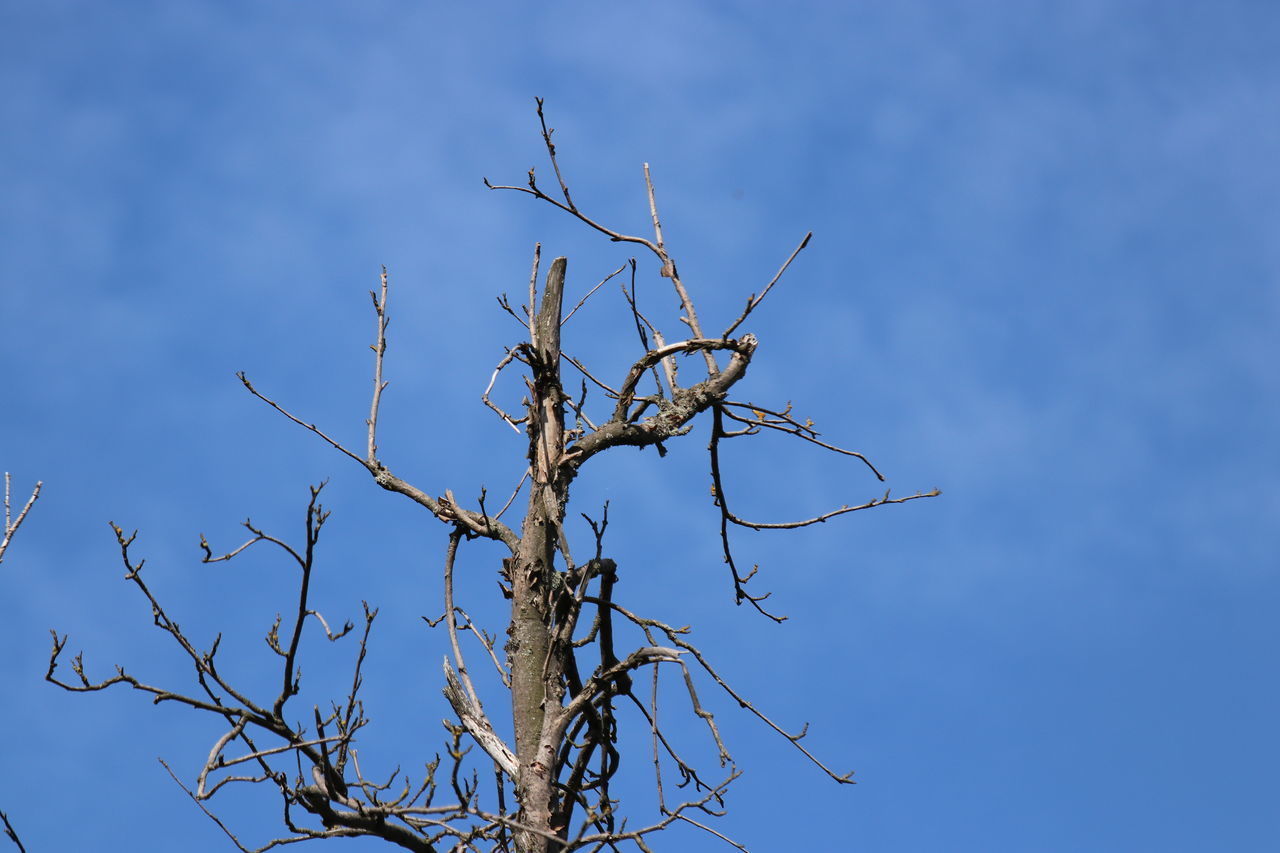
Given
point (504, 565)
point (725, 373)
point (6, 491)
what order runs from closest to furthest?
1. point (6, 491)
2. point (504, 565)
3. point (725, 373)

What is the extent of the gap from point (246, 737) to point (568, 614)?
45.3 inches

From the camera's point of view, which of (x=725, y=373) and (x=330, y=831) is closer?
(x=330, y=831)

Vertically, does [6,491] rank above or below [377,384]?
below

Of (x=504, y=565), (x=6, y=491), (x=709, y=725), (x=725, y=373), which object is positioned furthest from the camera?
(x=725, y=373)

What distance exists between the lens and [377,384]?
4.91m

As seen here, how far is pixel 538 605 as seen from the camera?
4289mm

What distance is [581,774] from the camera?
13.7ft

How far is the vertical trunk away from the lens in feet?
13.2

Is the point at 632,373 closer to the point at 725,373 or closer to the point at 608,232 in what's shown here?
the point at 725,373

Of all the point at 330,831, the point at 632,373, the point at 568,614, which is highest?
the point at 632,373

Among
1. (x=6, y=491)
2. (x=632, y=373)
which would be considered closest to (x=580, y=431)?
(x=632, y=373)

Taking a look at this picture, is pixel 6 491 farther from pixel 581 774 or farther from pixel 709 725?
pixel 709 725

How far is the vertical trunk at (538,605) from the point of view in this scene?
4.03 metres

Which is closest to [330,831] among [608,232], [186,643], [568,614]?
[186,643]
